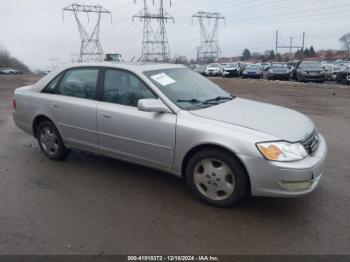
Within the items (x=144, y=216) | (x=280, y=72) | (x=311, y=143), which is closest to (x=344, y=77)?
(x=280, y=72)

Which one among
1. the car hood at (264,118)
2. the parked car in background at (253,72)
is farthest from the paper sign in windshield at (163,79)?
the parked car in background at (253,72)

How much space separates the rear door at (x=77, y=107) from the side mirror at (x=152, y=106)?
37.2 inches

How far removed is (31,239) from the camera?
10.5ft

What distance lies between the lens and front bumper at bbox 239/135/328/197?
3.35 metres

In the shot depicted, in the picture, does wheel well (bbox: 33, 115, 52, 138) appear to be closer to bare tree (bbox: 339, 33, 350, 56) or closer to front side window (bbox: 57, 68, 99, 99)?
front side window (bbox: 57, 68, 99, 99)

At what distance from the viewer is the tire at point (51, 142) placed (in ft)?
17.3

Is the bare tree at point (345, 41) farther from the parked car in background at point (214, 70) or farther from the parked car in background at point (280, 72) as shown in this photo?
the parked car in background at point (280, 72)

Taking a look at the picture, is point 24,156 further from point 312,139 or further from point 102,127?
point 312,139

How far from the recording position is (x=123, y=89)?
177 inches

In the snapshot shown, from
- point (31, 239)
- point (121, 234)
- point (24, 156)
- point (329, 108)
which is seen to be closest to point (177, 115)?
point (121, 234)

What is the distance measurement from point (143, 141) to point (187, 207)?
37.4 inches

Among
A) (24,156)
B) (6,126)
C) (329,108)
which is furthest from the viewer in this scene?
(329,108)

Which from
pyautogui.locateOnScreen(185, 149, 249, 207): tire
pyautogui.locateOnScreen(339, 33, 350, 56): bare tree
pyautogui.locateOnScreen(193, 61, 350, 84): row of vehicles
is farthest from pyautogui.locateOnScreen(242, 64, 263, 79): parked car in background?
pyautogui.locateOnScreen(339, 33, 350, 56): bare tree

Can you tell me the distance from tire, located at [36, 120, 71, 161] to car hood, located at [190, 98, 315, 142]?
94.6 inches
